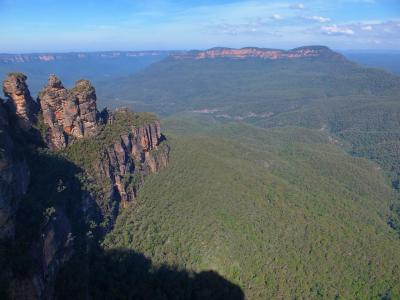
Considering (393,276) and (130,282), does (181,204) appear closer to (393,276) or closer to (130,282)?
(130,282)

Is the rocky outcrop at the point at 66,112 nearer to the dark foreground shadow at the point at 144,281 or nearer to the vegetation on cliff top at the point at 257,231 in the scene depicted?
the vegetation on cliff top at the point at 257,231

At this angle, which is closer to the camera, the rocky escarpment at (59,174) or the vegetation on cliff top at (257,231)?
the rocky escarpment at (59,174)

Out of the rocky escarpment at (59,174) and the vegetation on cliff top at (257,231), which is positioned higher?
the rocky escarpment at (59,174)

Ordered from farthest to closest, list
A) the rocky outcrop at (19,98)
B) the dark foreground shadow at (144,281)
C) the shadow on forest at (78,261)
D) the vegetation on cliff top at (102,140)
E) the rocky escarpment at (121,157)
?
the vegetation on cliff top at (102,140)
the rocky escarpment at (121,157)
the rocky outcrop at (19,98)
the dark foreground shadow at (144,281)
the shadow on forest at (78,261)

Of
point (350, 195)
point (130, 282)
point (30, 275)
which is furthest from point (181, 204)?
point (350, 195)

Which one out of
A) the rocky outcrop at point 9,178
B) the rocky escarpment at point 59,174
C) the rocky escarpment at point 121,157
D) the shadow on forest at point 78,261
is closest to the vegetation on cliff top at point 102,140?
the rocky escarpment at point 121,157

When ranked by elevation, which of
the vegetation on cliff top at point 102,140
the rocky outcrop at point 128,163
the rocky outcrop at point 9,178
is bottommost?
the rocky outcrop at point 128,163

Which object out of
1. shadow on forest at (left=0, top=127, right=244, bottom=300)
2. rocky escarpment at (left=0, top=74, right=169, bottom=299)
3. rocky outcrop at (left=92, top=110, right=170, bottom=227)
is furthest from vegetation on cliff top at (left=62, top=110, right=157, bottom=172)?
shadow on forest at (left=0, top=127, right=244, bottom=300)
